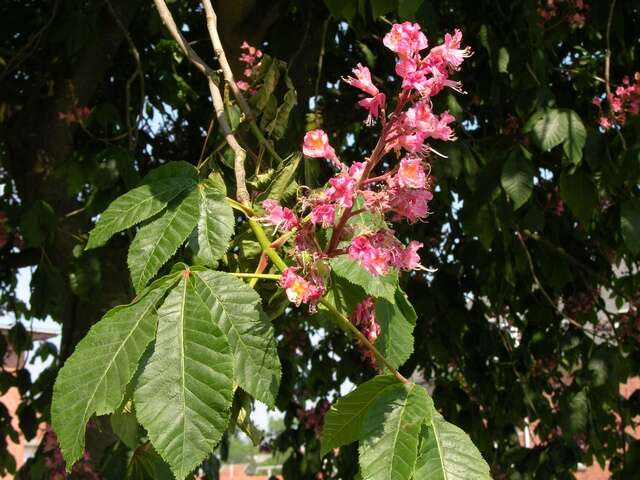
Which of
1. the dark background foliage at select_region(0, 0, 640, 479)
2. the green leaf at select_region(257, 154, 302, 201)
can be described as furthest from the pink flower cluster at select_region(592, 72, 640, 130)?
the green leaf at select_region(257, 154, 302, 201)

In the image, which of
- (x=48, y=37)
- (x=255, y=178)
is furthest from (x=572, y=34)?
(x=255, y=178)

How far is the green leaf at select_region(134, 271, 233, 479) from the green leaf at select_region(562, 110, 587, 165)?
159cm

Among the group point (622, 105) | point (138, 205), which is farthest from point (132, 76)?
point (138, 205)

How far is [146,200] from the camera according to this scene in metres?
1.13

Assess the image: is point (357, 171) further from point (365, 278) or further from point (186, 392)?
point (186, 392)

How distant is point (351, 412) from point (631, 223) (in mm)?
1653

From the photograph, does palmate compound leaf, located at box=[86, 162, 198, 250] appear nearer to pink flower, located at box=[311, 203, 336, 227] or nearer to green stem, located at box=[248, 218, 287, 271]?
green stem, located at box=[248, 218, 287, 271]

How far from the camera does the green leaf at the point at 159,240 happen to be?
1057mm

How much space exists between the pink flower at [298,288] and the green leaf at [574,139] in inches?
58.1

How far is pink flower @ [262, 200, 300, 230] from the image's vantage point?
1017 millimetres

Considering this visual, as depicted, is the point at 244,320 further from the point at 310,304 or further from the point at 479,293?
the point at 479,293

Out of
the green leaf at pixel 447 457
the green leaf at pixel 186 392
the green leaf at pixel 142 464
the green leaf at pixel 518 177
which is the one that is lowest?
the green leaf at pixel 142 464

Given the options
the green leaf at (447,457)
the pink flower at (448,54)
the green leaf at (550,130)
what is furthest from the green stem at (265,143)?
the green leaf at (550,130)

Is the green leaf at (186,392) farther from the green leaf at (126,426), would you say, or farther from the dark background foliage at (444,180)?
the dark background foliage at (444,180)
